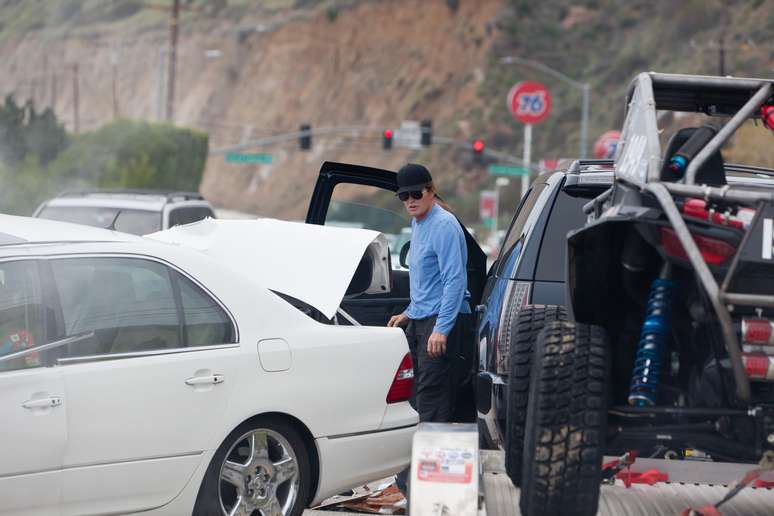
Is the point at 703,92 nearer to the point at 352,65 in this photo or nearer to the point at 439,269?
the point at 439,269

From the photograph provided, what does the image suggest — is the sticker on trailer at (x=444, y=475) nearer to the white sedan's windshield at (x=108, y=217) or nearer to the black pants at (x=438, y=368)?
the black pants at (x=438, y=368)

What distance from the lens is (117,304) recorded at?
5227 mm

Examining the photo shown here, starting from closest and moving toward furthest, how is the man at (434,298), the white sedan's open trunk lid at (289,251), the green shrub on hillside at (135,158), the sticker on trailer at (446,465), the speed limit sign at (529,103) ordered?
the sticker on trailer at (446,465)
the white sedan's open trunk lid at (289,251)
the man at (434,298)
the speed limit sign at (529,103)
the green shrub on hillside at (135,158)

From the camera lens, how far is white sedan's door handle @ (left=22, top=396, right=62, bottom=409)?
4.80 metres

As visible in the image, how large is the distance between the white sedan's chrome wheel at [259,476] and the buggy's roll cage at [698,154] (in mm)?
1932

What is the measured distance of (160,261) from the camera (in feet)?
17.7

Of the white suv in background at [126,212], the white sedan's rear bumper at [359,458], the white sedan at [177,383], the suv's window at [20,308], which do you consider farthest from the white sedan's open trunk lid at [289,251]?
the white suv in background at [126,212]

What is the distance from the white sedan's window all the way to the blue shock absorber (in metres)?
1.92

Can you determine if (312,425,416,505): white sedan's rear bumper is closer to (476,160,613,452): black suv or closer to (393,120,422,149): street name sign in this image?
(476,160,613,452): black suv

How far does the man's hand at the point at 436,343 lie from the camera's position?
22.3ft

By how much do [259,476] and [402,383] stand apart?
2.94 ft

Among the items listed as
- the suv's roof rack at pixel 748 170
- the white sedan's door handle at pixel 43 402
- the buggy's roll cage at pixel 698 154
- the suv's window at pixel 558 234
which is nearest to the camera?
the buggy's roll cage at pixel 698 154

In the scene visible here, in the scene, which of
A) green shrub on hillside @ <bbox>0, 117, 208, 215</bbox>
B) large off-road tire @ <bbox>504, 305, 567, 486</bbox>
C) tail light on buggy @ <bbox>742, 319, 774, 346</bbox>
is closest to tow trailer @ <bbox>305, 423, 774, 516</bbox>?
large off-road tire @ <bbox>504, 305, 567, 486</bbox>

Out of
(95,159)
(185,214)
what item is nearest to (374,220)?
(185,214)
